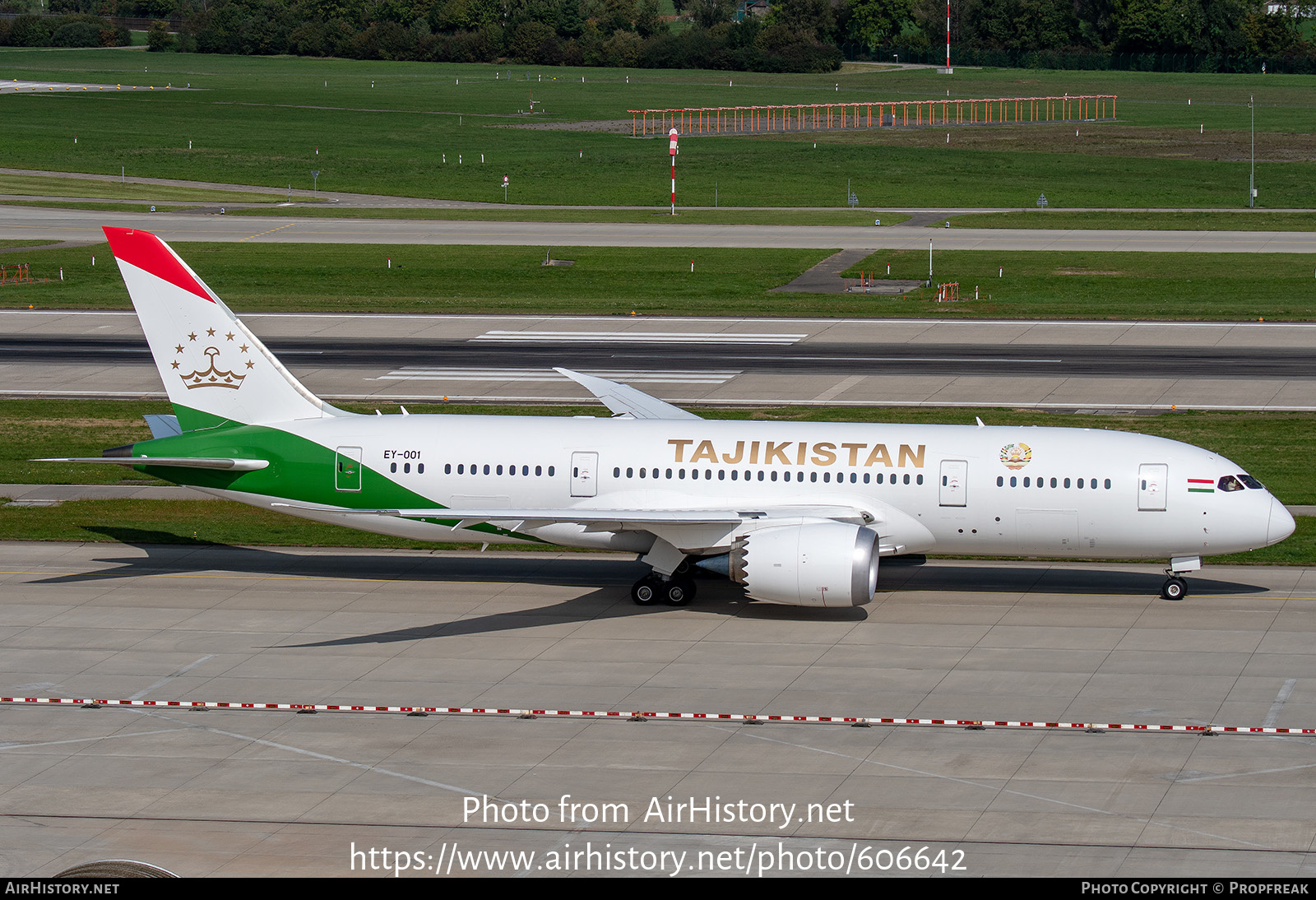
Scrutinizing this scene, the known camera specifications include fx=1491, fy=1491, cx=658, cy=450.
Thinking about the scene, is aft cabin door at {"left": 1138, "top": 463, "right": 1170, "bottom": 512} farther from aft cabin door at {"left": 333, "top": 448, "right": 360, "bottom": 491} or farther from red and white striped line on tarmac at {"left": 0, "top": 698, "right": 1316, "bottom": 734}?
aft cabin door at {"left": 333, "top": 448, "right": 360, "bottom": 491}

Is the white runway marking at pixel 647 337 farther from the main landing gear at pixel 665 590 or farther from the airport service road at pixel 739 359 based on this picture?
the main landing gear at pixel 665 590

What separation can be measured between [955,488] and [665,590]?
680 centimetres

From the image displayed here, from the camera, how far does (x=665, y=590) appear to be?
33.5 meters

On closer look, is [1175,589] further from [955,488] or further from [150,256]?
[150,256]

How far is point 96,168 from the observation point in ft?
394

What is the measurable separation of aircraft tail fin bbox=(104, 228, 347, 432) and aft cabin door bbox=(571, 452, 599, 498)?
6.15 meters

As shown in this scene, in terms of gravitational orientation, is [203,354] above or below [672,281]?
above

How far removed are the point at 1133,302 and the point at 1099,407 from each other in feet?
67.6

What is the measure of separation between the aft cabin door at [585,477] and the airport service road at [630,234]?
2065 inches

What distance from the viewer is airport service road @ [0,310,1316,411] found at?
53312 mm

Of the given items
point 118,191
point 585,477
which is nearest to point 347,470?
point 585,477

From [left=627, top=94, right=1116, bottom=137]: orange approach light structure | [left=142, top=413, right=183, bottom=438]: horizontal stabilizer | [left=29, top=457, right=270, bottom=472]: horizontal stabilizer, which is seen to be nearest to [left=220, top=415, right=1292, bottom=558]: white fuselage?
[left=29, top=457, right=270, bottom=472]: horizontal stabilizer

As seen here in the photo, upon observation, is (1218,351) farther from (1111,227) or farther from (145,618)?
(145,618)

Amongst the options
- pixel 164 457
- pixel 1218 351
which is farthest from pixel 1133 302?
pixel 164 457
